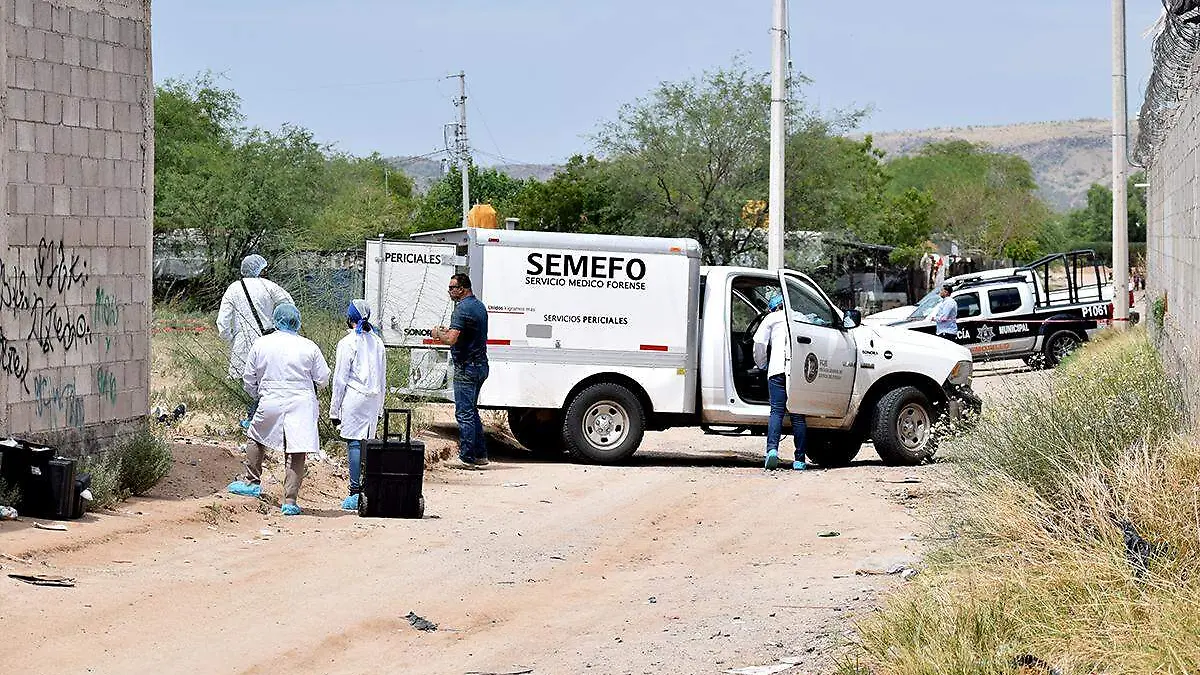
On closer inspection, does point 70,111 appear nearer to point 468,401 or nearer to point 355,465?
point 355,465

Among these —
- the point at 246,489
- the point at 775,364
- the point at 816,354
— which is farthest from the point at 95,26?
the point at 816,354

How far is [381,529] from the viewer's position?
1225 centimetres

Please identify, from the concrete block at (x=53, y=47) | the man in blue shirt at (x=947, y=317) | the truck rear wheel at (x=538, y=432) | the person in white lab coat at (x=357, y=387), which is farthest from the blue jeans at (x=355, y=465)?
the man in blue shirt at (x=947, y=317)

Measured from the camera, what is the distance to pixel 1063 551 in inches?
322

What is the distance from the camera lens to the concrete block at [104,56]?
12805 mm

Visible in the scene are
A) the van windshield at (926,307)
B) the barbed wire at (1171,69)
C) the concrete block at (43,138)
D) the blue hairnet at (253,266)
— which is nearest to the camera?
the barbed wire at (1171,69)

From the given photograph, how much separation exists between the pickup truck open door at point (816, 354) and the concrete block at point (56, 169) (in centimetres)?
748

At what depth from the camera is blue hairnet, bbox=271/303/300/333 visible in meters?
12.7

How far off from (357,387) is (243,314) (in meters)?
2.73

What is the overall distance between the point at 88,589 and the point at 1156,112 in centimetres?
1200

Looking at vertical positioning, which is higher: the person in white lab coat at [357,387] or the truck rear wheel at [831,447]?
the person in white lab coat at [357,387]

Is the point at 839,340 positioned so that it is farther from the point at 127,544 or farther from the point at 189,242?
the point at 189,242

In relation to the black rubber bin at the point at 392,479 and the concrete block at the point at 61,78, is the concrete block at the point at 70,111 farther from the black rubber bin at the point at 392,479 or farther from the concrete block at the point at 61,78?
the black rubber bin at the point at 392,479

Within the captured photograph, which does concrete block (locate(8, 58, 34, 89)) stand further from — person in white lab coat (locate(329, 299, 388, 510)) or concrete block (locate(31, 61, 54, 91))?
person in white lab coat (locate(329, 299, 388, 510))
